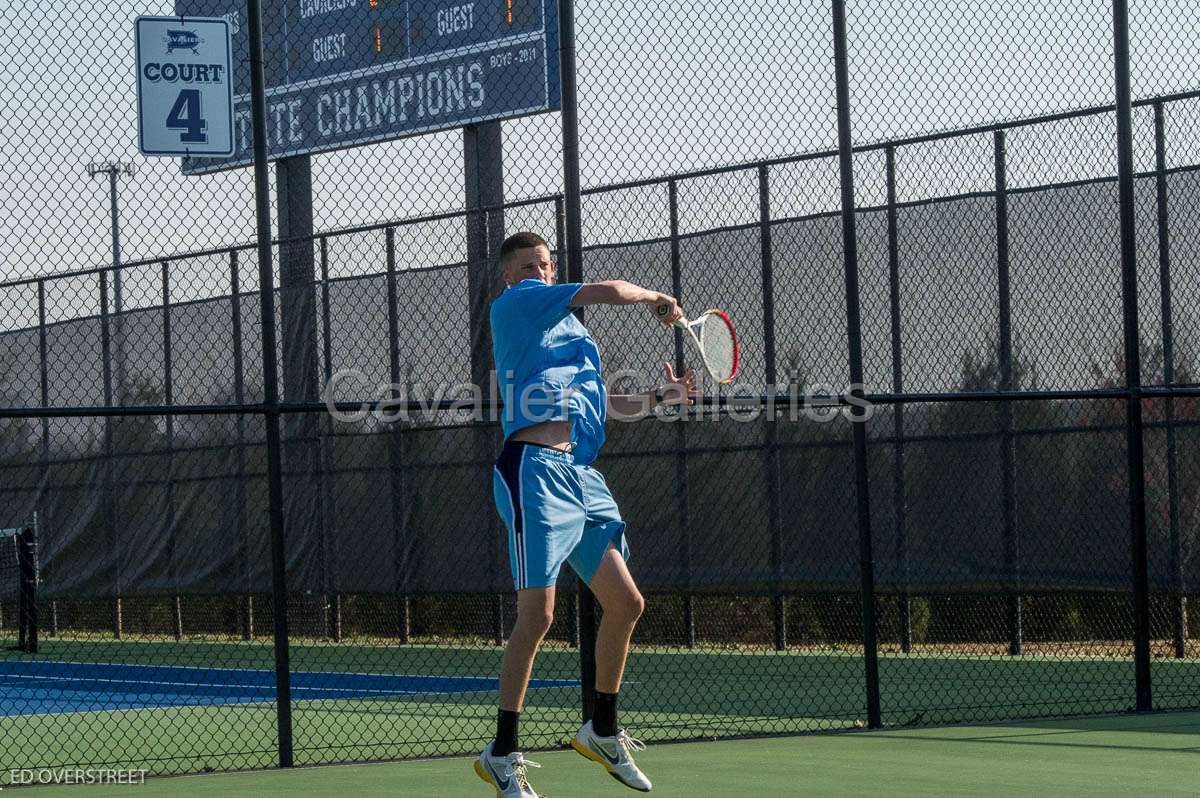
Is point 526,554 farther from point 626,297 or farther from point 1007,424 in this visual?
point 1007,424

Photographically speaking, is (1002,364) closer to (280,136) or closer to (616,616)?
(280,136)

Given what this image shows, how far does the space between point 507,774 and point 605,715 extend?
0.44 meters

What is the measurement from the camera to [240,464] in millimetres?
14383

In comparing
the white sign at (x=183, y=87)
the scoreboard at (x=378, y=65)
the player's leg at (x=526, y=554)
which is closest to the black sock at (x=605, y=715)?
the player's leg at (x=526, y=554)

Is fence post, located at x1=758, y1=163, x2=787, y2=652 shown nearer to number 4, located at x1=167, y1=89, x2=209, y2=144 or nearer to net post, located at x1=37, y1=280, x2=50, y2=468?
number 4, located at x1=167, y1=89, x2=209, y2=144

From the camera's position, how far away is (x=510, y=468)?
5605 mm

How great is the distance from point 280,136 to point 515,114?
3.33m

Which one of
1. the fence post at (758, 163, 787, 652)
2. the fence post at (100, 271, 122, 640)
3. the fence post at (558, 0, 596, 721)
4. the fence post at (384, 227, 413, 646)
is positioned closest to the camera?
the fence post at (558, 0, 596, 721)

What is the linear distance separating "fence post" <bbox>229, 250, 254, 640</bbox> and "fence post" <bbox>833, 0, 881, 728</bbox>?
742 centimetres

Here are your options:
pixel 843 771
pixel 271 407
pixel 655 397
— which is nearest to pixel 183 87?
pixel 271 407

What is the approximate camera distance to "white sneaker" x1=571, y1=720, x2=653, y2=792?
222 inches

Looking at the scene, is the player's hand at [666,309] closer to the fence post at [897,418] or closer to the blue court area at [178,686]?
the blue court area at [178,686]

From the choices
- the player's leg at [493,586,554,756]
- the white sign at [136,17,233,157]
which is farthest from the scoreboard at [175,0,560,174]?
the player's leg at [493,586,554,756]

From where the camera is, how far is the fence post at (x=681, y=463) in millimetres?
12234
